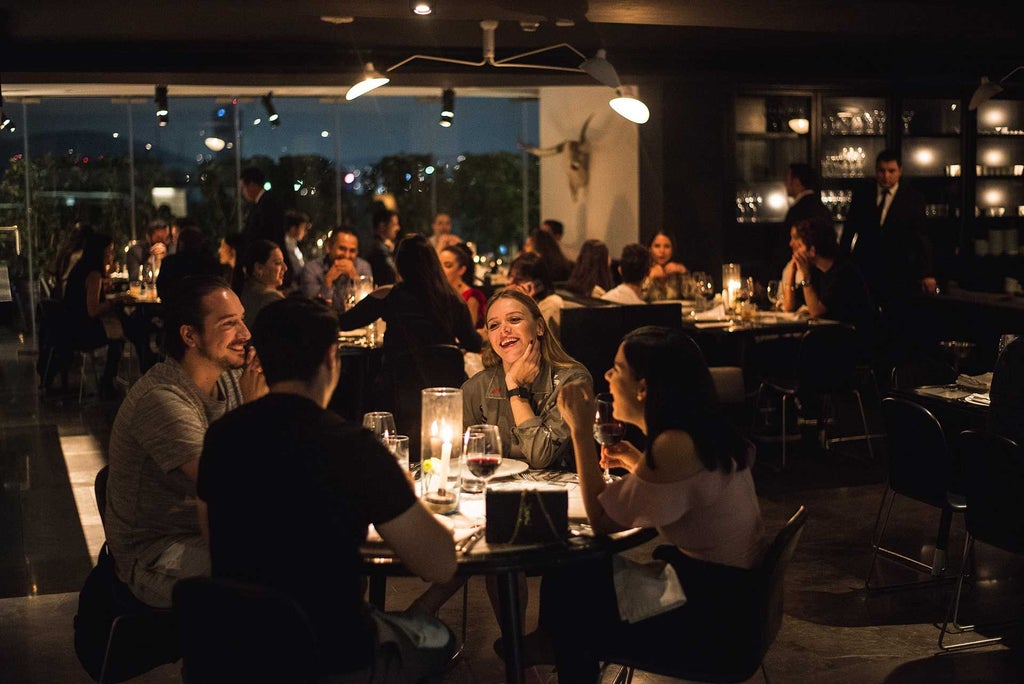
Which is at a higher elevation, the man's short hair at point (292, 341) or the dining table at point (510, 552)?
the man's short hair at point (292, 341)

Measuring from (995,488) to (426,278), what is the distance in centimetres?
308

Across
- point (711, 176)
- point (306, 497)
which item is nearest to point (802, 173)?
point (711, 176)

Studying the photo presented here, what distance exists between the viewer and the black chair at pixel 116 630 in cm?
328

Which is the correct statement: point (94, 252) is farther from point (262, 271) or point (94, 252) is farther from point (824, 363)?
point (824, 363)

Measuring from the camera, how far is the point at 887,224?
10.0 metres

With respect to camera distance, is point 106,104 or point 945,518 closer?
point 945,518

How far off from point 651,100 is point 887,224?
2.60 m

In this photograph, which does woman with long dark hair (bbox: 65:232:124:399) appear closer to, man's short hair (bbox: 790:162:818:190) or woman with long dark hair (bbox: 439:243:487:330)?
woman with long dark hair (bbox: 439:243:487:330)

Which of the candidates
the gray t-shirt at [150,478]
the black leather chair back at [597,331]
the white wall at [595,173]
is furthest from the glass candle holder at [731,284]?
the gray t-shirt at [150,478]

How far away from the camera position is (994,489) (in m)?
4.16

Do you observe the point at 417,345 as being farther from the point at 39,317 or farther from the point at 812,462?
the point at 39,317

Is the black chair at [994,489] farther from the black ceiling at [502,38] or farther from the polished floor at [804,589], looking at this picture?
the black ceiling at [502,38]

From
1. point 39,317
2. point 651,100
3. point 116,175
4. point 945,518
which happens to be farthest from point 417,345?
point 116,175

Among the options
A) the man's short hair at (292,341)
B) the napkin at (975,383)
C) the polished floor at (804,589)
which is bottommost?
the polished floor at (804,589)
